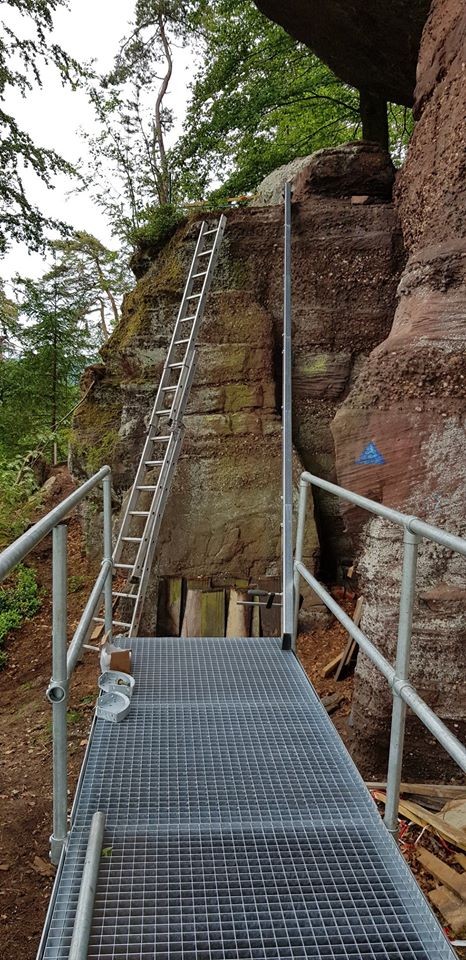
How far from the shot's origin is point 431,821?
11.4ft

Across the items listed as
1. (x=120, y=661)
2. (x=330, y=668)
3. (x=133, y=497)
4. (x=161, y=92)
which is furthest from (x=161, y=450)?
(x=161, y=92)

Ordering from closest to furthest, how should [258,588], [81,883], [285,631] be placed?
[81,883] → [285,631] → [258,588]

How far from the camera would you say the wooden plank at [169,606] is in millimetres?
6750

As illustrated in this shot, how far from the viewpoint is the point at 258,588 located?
266 inches

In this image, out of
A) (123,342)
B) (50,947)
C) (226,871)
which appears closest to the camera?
(50,947)

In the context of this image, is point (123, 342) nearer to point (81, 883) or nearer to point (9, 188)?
point (9, 188)

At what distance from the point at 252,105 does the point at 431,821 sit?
405 inches

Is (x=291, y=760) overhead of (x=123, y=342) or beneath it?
beneath

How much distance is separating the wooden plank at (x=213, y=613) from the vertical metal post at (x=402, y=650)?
4.71 m

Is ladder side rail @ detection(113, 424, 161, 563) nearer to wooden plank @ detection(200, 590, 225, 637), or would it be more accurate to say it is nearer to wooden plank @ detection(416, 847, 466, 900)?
wooden plank @ detection(200, 590, 225, 637)

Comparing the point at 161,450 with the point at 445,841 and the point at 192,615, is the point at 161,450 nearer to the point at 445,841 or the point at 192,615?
the point at 192,615

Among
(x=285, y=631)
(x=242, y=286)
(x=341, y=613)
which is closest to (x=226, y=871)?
(x=341, y=613)

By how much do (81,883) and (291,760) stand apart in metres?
0.99

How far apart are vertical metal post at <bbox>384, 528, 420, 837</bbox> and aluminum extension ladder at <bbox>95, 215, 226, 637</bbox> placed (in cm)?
285
